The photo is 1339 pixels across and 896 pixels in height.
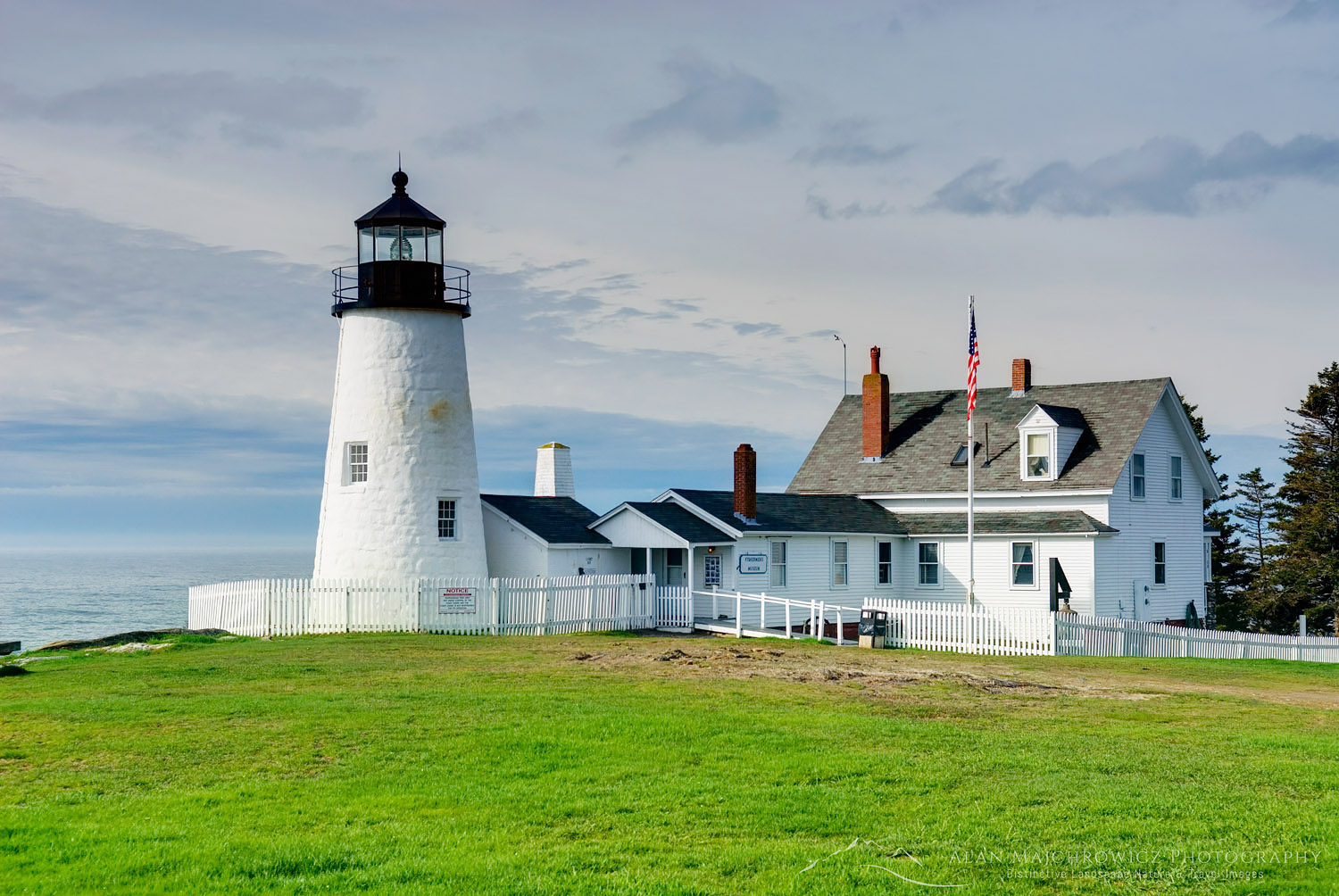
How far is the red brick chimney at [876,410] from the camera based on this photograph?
43.1 m

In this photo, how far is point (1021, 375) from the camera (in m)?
42.5

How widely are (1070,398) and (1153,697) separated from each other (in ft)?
73.2

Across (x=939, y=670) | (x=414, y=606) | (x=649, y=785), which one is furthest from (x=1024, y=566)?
(x=649, y=785)

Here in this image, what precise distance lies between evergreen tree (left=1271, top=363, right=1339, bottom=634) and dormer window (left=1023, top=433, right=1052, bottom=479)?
35.9 ft

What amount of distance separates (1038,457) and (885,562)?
558cm

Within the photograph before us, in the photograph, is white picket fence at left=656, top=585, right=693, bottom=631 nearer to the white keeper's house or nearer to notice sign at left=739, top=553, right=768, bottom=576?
the white keeper's house

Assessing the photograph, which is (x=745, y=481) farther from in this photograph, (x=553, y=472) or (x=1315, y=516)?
(x=1315, y=516)

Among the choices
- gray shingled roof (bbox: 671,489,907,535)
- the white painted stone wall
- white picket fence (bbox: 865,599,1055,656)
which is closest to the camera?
white picket fence (bbox: 865,599,1055,656)

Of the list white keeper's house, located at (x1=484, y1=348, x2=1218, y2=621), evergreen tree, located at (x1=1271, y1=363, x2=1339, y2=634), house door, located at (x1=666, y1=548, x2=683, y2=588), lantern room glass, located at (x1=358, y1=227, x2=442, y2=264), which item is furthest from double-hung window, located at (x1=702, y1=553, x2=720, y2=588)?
evergreen tree, located at (x1=1271, y1=363, x2=1339, y2=634)

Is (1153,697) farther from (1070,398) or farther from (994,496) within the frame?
(1070,398)

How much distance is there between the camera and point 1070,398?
40938mm

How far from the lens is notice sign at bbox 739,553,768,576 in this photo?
34.6 metres

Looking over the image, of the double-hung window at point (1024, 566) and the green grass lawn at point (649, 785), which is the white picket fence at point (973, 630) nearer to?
the double-hung window at point (1024, 566)

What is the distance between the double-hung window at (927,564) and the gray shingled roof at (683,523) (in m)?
7.84
